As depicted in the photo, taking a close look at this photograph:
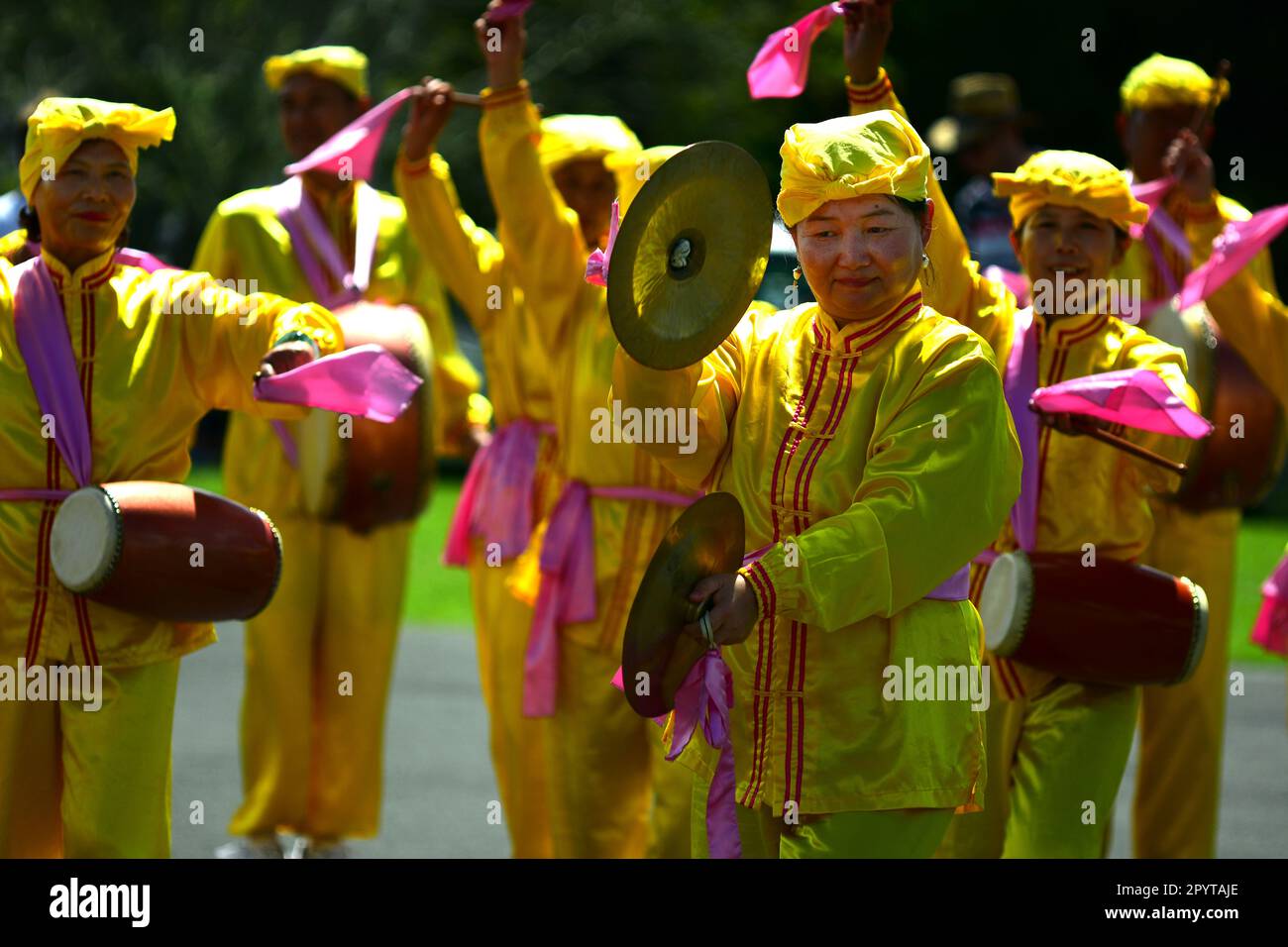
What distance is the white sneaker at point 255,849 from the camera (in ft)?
22.2

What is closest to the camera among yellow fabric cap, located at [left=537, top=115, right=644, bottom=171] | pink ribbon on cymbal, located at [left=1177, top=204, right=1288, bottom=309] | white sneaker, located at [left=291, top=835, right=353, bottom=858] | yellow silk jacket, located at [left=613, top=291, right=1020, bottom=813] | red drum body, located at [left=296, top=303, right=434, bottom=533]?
yellow silk jacket, located at [left=613, top=291, right=1020, bottom=813]

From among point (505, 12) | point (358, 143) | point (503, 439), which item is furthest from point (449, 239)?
point (505, 12)

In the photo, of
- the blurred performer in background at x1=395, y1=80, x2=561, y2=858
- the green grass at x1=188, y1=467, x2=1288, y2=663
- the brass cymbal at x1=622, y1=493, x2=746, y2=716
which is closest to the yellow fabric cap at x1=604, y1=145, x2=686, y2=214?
the blurred performer in background at x1=395, y1=80, x2=561, y2=858

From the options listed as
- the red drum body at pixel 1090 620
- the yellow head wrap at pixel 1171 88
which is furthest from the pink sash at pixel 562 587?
the yellow head wrap at pixel 1171 88

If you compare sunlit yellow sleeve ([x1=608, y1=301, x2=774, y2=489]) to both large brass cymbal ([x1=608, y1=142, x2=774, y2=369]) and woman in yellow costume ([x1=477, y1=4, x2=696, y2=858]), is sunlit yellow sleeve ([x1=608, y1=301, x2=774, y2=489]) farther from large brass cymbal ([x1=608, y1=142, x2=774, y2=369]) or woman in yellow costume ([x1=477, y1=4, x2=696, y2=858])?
woman in yellow costume ([x1=477, y1=4, x2=696, y2=858])

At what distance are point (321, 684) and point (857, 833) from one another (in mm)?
3414

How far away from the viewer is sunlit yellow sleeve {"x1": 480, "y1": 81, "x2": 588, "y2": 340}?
5957 mm

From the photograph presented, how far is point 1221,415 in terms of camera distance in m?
6.67

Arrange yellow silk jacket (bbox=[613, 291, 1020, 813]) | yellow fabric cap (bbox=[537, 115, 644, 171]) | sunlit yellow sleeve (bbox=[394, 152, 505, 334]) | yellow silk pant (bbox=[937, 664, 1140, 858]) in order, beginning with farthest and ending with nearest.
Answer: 1. sunlit yellow sleeve (bbox=[394, 152, 505, 334])
2. yellow fabric cap (bbox=[537, 115, 644, 171])
3. yellow silk pant (bbox=[937, 664, 1140, 858])
4. yellow silk jacket (bbox=[613, 291, 1020, 813])

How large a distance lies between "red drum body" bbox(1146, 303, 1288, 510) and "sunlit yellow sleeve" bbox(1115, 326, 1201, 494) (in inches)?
55.2

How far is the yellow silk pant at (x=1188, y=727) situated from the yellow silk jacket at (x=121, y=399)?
2.90 m

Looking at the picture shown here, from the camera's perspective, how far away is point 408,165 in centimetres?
649
